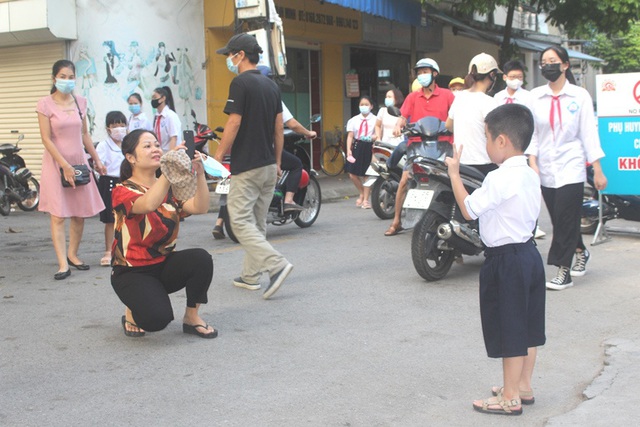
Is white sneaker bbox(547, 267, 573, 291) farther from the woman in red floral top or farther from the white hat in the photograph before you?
the woman in red floral top

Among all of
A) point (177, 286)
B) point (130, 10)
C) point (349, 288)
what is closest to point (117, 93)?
point (130, 10)

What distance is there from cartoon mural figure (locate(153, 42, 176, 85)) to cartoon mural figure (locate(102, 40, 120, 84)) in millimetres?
839

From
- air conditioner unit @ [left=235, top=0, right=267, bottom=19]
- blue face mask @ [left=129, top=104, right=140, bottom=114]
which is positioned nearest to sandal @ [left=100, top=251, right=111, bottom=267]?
blue face mask @ [left=129, top=104, right=140, bottom=114]

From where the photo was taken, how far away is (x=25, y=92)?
14039 mm

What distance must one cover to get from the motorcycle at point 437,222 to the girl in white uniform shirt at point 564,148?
0.63 m

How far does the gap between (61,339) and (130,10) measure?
31.4 feet

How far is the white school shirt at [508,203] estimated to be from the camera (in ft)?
12.8

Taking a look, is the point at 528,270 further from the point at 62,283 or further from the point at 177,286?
the point at 62,283

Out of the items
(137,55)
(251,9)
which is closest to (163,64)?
(137,55)

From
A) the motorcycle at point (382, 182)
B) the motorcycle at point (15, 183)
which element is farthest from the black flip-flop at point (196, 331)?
the motorcycle at point (15, 183)

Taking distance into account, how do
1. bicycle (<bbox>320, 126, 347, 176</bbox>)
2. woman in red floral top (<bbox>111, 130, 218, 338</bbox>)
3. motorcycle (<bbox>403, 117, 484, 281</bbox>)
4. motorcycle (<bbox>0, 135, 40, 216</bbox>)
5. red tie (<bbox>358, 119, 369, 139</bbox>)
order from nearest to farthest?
1. woman in red floral top (<bbox>111, 130, 218, 338</bbox>)
2. motorcycle (<bbox>403, 117, 484, 281</bbox>)
3. motorcycle (<bbox>0, 135, 40, 216</bbox>)
4. red tie (<bbox>358, 119, 369, 139</bbox>)
5. bicycle (<bbox>320, 126, 347, 176</bbox>)

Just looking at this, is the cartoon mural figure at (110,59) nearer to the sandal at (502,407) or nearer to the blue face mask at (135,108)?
the blue face mask at (135,108)

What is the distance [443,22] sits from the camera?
69.5 feet

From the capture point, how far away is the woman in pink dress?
716cm
